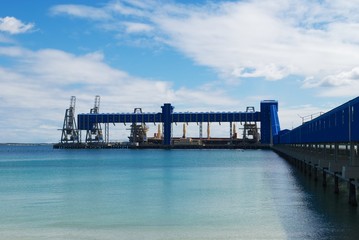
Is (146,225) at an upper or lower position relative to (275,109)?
lower

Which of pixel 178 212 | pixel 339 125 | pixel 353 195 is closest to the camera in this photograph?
pixel 353 195

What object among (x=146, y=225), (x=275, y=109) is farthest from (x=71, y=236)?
(x=275, y=109)

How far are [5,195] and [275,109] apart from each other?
524 feet

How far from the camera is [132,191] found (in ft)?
158

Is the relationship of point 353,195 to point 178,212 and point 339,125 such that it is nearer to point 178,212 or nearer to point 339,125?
point 339,125

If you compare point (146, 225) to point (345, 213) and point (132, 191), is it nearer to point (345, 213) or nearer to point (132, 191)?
point (345, 213)

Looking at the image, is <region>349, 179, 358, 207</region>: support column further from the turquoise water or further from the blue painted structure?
the blue painted structure

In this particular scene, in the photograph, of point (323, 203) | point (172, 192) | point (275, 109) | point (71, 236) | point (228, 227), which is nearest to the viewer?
point (71, 236)

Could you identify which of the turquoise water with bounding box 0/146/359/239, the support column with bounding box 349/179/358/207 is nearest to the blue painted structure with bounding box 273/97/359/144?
the support column with bounding box 349/179/358/207

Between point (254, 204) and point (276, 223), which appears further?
point (254, 204)

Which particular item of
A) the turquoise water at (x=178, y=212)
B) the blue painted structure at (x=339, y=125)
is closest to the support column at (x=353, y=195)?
the turquoise water at (x=178, y=212)

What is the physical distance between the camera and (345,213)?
31.0m

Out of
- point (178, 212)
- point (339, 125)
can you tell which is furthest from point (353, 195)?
point (178, 212)

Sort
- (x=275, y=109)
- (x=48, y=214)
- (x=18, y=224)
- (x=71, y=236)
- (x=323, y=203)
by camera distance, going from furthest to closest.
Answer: (x=275, y=109)
(x=323, y=203)
(x=48, y=214)
(x=18, y=224)
(x=71, y=236)
